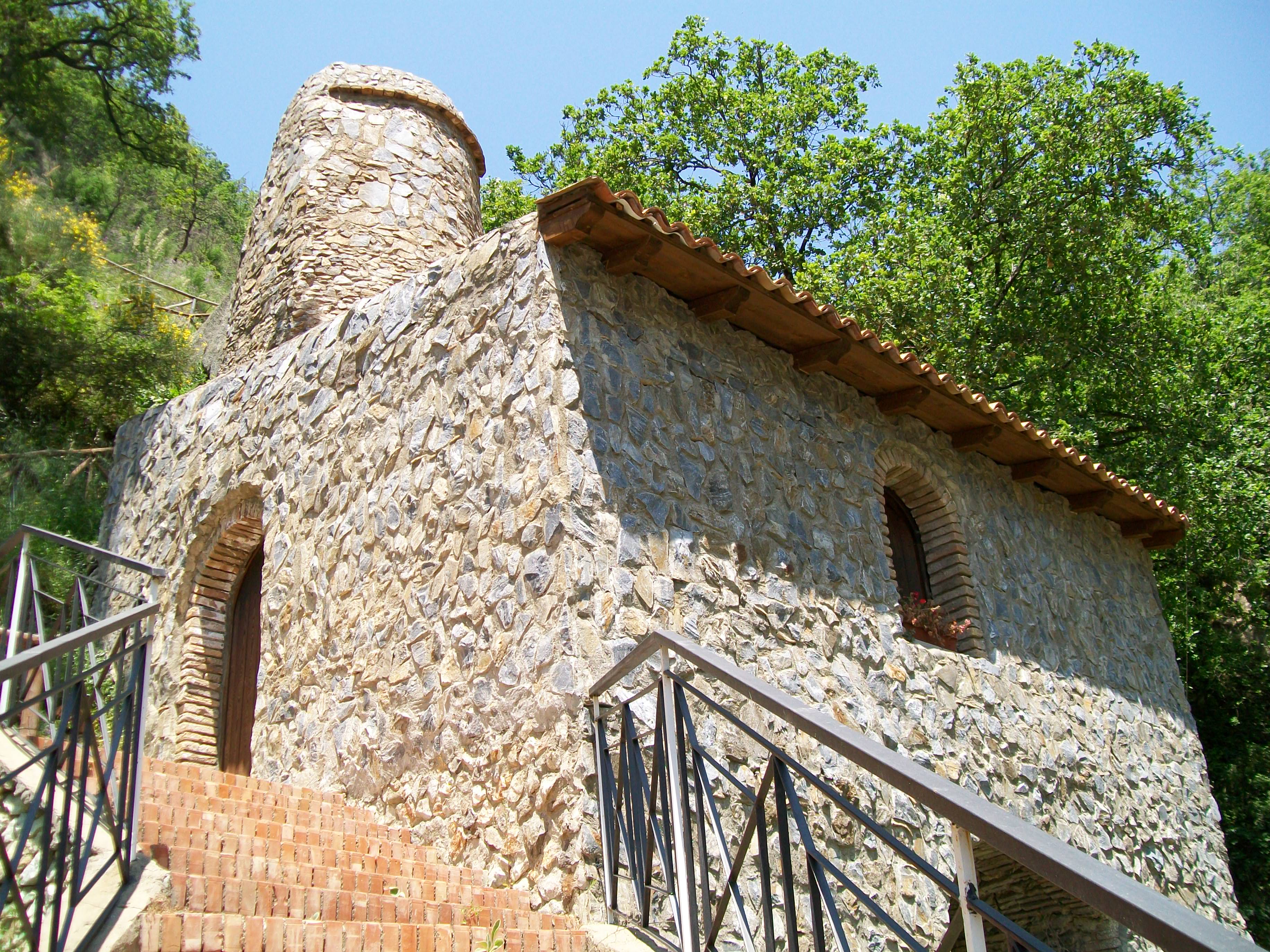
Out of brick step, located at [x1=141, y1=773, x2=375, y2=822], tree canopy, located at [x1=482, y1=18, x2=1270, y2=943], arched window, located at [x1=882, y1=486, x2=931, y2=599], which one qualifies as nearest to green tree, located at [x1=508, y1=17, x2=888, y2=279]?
tree canopy, located at [x1=482, y1=18, x2=1270, y2=943]

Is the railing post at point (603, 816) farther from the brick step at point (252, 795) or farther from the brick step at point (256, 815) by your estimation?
the brick step at point (252, 795)

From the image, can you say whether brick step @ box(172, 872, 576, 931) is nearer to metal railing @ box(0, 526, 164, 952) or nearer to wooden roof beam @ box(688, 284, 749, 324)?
metal railing @ box(0, 526, 164, 952)

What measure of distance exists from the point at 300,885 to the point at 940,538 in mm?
5623

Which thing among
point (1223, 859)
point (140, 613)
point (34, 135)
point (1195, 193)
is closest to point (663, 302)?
point (140, 613)

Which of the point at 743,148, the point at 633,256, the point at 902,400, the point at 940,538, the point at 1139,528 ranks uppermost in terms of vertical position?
the point at 743,148

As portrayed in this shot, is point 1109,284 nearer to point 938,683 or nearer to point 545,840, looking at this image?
point 938,683

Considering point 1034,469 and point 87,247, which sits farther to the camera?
point 87,247

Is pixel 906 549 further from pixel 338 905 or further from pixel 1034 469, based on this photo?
pixel 338 905

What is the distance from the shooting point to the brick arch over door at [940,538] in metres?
7.59

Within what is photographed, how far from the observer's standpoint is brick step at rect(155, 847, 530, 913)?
3.54 meters

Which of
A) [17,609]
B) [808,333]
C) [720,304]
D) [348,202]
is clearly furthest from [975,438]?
[17,609]

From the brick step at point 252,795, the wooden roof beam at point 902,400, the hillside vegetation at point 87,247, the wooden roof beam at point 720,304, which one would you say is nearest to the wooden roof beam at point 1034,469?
the wooden roof beam at point 902,400

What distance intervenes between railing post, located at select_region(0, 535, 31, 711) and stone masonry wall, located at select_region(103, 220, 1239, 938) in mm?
1843

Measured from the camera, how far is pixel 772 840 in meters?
5.36
